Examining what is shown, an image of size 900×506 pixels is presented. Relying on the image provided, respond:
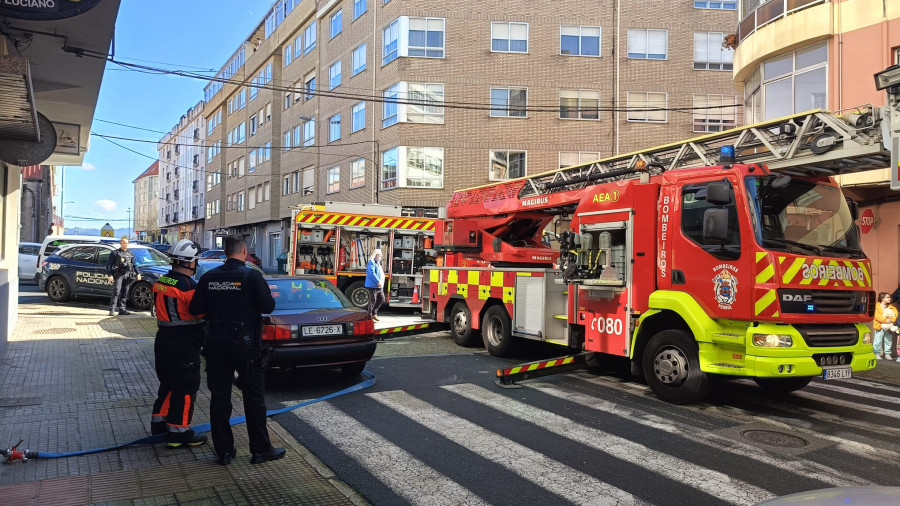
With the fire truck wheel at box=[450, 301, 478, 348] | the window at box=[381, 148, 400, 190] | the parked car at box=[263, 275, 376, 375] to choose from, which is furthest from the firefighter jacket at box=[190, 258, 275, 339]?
the window at box=[381, 148, 400, 190]

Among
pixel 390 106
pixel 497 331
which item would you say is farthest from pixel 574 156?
pixel 497 331

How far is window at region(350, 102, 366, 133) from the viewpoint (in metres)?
31.0

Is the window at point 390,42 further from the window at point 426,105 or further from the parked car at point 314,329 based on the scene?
the parked car at point 314,329

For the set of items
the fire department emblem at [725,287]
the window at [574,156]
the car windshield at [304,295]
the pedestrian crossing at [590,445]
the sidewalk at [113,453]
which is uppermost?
the window at [574,156]

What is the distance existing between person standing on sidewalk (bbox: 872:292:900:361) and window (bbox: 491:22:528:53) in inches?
816

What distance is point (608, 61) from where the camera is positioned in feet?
95.0

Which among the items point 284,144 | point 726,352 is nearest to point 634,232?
point 726,352

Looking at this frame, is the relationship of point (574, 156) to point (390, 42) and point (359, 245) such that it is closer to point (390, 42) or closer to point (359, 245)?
point (390, 42)

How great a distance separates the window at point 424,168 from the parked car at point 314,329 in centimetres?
1993

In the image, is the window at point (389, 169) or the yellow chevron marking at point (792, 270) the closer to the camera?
the yellow chevron marking at point (792, 270)

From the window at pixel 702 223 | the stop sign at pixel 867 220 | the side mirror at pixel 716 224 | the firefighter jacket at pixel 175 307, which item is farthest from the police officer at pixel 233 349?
the stop sign at pixel 867 220

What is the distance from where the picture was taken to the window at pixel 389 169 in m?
28.3

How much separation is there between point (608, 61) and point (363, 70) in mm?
12053

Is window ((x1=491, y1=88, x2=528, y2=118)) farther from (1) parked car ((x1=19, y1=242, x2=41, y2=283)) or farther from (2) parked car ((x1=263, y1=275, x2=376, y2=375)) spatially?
(2) parked car ((x1=263, y1=275, x2=376, y2=375))
